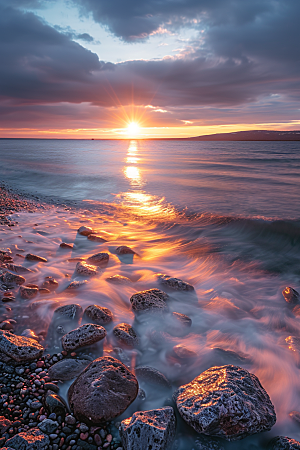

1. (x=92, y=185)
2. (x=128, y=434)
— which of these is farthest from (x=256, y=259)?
(x=92, y=185)

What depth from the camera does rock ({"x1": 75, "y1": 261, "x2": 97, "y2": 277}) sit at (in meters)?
5.09

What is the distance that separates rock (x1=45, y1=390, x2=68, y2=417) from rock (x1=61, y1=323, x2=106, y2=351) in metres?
0.72

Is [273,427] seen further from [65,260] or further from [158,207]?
[158,207]

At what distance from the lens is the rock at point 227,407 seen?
2172mm

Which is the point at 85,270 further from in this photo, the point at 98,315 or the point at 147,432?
the point at 147,432

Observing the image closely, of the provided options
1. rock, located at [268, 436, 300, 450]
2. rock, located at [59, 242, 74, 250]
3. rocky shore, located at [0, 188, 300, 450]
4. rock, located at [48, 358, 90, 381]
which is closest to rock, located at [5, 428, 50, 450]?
rocky shore, located at [0, 188, 300, 450]

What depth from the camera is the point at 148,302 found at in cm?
409

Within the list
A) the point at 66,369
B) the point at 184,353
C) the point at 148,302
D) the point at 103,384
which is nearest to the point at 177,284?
the point at 148,302

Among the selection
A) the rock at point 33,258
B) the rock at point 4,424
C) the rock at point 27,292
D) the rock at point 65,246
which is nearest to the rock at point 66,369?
the rock at point 4,424

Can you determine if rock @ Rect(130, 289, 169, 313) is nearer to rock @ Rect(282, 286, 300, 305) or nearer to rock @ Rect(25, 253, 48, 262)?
rock @ Rect(282, 286, 300, 305)

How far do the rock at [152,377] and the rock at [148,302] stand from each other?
113 centimetres

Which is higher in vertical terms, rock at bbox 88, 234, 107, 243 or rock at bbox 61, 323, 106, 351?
rock at bbox 88, 234, 107, 243

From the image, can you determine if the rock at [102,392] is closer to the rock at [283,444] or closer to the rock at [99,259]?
the rock at [283,444]

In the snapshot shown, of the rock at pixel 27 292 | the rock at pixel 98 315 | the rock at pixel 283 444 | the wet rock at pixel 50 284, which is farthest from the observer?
the wet rock at pixel 50 284
